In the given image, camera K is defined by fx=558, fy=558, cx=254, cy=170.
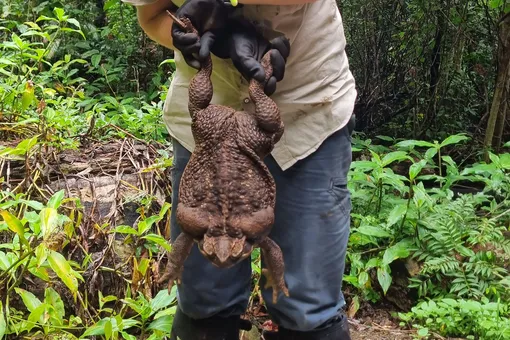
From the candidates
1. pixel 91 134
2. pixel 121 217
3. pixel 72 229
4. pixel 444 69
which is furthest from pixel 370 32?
pixel 72 229

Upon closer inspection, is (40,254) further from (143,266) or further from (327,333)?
(327,333)

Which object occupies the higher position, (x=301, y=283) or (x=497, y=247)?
(x=301, y=283)

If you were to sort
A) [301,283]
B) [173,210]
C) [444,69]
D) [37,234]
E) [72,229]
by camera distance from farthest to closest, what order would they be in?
1. [444,69]
2. [72,229]
3. [37,234]
4. [173,210]
5. [301,283]

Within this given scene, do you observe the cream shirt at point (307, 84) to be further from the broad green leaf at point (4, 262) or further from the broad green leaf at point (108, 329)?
the broad green leaf at point (4, 262)

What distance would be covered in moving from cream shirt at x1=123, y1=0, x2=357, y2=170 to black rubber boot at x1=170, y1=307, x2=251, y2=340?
23.4 inches

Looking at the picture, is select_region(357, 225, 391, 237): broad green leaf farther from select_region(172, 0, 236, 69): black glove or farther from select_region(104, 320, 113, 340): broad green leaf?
select_region(172, 0, 236, 69): black glove

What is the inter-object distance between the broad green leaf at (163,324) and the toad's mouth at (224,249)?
3.44ft

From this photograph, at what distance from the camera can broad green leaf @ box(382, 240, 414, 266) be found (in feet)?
9.47

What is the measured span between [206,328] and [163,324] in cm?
34

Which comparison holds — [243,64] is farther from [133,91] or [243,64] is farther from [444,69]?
[133,91]

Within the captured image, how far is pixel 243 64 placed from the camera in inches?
49.9

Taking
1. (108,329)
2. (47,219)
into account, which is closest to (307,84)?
(47,219)

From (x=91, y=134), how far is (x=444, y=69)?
292 cm

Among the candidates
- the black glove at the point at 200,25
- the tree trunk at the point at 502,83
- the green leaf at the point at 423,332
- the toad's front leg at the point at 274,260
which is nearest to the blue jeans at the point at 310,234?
the toad's front leg at the point at 274,260
